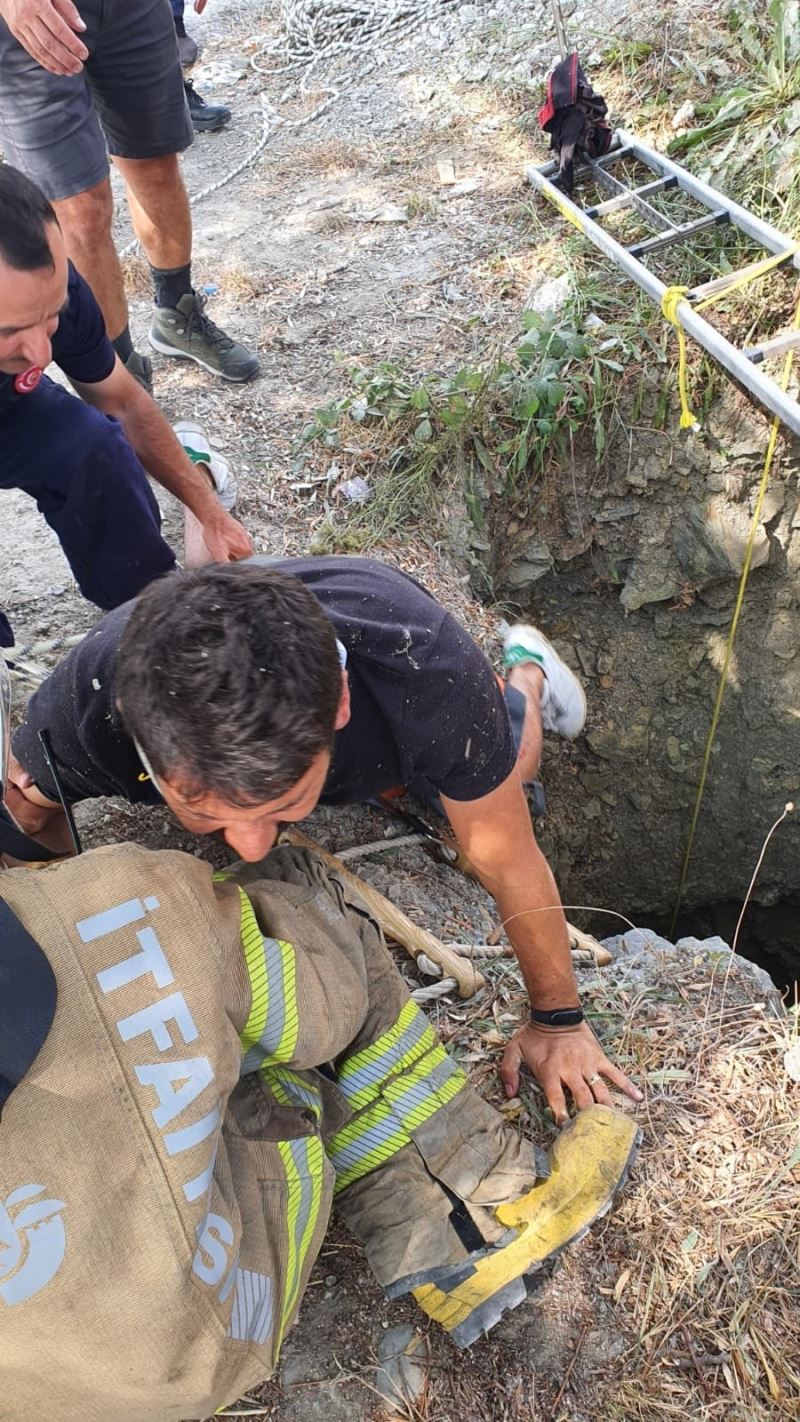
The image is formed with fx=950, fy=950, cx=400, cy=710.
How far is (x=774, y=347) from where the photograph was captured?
3.28 m

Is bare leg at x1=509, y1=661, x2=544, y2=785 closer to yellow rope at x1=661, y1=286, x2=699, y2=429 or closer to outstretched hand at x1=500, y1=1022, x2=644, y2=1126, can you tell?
outstretched hand at x1=500, y1=1022, x2=644, y2=1126

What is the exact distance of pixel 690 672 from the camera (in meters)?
4.11

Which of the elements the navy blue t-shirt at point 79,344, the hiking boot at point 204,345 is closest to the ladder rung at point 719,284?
the hiking boot at point 204,345

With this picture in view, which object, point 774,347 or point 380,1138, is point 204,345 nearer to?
point 774,347

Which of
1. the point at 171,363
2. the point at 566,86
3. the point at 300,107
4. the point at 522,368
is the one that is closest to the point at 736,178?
the point at 566,86

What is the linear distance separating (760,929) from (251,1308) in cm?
348

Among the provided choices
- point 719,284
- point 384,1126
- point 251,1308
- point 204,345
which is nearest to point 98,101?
point 204,345

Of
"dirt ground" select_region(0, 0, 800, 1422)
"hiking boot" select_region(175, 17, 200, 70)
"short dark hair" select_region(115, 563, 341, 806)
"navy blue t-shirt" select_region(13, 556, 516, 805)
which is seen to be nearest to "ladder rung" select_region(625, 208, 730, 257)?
"dirt ground" select_region(0, 0, 800, 1422)

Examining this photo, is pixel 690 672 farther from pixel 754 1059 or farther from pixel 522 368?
pixel 754 1059

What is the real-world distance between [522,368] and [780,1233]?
9.56ft

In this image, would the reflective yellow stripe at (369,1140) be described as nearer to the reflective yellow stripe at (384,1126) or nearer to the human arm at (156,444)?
the reflective yellow stripe at (384,1126)

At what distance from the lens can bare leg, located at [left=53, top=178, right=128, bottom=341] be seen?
2.89 m

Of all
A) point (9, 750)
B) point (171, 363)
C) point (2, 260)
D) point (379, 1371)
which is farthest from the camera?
point (171, 363)

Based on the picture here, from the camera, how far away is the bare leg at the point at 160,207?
3.17 meters
